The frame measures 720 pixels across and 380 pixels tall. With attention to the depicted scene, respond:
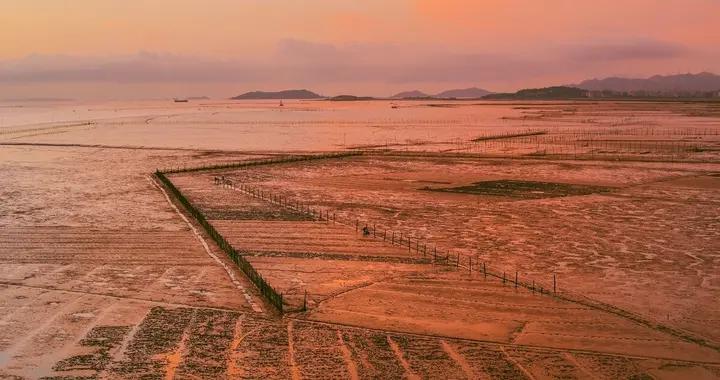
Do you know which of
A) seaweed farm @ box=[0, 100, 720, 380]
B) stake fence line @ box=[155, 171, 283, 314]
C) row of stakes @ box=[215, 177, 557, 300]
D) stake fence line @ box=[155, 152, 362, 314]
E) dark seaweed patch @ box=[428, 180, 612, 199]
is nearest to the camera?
seaweed farm @ box=[0, 100, 720, 380]

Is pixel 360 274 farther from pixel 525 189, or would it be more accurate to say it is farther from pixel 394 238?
pixel 525 189

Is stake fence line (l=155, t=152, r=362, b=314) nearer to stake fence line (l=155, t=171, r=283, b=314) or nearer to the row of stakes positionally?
stake fence line (l=155, t=171, r=283, b=314)

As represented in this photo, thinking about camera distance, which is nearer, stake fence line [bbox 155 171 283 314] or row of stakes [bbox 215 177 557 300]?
stake fence line [bbox 155 171 283 314]

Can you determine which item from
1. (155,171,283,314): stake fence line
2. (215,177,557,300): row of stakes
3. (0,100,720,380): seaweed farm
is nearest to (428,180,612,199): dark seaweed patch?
(0,100,720,380): seaweed farm

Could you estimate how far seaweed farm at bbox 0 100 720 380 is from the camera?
15.2 metres

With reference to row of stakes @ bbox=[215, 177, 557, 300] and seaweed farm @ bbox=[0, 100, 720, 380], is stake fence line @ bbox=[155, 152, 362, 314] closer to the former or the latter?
seaweed farm @ bbox=[0, 100, 720, 380]

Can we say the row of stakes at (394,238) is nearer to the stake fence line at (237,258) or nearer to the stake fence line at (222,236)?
the stake fence line at (237,258)

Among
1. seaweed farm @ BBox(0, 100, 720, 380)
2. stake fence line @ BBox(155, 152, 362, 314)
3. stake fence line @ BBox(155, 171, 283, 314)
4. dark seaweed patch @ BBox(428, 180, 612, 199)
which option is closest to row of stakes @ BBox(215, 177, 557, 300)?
seaweed farm @ BBox(0, 100, 720, 380)

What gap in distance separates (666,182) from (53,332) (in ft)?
126

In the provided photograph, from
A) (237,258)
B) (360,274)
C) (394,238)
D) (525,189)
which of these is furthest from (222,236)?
(525,189)

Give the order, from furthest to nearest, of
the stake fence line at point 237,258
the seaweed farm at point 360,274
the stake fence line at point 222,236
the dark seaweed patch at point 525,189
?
the dark seaweed patch at point 525,189 → the stake fence line at point 222,236 → the stake fence line at point 237,258 → the seaweed farm at point 360,274

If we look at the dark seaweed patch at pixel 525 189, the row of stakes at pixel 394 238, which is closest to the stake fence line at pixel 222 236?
the row of stakes at pixel 394 238

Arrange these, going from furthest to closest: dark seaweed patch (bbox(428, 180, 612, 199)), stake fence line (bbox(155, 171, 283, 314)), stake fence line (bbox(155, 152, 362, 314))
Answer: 1. dark seaweed patch (bbox(428, 180, 612, 199))
2. stake fence line (bbox(155, 152, 362, 314))
3. stake fence line (bbox(155, 171, 283, 314))

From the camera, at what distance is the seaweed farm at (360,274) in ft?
49.8
